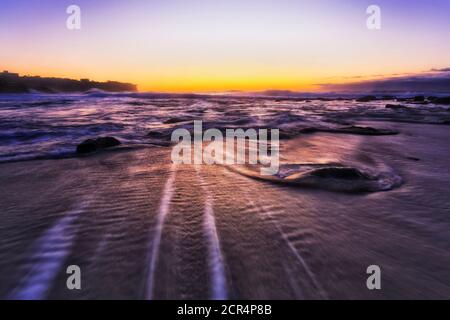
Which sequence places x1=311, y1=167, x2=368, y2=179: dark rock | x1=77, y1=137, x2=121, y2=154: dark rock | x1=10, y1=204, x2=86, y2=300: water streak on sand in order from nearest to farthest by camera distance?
x1=10, y1=204, x2=86, y2=300: water streak on sand
x1=311, y1=167, x2=368, y2=179: dark rock
x1=77, y1=137, x2=121, y2=154: dark rock

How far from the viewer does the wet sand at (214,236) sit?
5.80ft

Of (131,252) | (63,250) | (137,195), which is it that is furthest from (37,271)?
(137,195)

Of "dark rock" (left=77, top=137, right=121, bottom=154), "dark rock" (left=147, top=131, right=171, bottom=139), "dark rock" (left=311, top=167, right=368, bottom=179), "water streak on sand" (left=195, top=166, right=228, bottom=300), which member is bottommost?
"water streak on sand" (left=195, top=166, right=228, bottom=300)

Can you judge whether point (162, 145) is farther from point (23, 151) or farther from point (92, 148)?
point (23, 151)

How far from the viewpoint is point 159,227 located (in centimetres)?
249

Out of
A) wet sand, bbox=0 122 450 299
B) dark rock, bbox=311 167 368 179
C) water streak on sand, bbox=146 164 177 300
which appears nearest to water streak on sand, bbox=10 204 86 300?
wet sand, bbox=0 122 450 299

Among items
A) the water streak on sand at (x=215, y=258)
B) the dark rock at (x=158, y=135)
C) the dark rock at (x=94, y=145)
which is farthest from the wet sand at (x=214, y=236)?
the dark rock at (x=158, y=135)

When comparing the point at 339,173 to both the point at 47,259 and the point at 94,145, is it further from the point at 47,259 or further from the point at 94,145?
the point at 94,145

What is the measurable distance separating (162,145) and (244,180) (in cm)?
319

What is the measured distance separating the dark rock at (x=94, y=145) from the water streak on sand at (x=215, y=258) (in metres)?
3.55

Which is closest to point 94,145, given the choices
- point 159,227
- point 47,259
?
point 159,227

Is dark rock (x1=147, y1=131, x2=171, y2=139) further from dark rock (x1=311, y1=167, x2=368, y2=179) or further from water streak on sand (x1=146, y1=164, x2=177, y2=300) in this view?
dark rock (x1=311, y1=167, x2=368, y2=179)

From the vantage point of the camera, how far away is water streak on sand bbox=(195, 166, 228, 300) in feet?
5.61

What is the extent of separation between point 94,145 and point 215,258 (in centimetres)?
451
